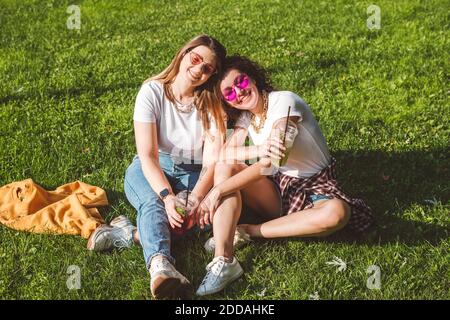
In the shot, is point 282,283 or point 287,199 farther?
point 287,199

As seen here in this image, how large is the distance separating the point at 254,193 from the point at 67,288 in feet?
4.71

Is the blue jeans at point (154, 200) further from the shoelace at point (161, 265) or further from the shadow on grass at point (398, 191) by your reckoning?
the shadow on grass at point (398, 191)

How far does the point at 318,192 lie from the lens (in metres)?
4.53

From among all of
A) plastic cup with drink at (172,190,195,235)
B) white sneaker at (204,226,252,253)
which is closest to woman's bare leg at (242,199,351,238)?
white sneaker at (204,226,252,253)

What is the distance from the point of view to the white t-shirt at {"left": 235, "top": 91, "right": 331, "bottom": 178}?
14.5ft

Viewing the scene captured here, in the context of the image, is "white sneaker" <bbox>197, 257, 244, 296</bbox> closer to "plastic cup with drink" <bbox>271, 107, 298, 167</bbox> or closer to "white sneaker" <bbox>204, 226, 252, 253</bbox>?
"white sneaker" <bbox>204, 226, 252, 253</bbox>

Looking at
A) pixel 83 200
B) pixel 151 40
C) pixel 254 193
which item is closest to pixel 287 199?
pixel 254 193

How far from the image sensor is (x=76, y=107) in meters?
6.86

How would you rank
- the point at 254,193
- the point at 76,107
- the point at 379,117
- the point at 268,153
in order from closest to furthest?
the point at 268,153 < the point at 254,193 < the point at 379,117 < the point at 76,107

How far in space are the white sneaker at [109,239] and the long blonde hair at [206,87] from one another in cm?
97

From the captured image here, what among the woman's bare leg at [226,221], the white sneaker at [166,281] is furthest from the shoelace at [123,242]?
the woman's bare leg at [226,221]

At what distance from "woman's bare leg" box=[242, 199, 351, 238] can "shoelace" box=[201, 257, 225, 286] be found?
0.48 meters
